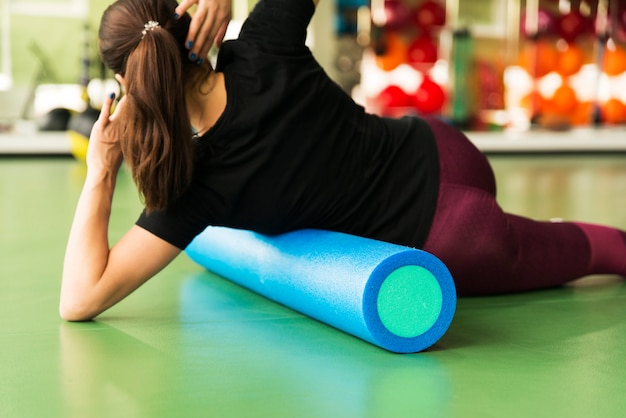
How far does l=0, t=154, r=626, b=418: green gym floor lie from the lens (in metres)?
1.44

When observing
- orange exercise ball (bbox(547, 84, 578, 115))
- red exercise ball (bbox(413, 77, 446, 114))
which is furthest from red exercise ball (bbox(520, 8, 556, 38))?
red exercise ball (bbox(413, 77, 446, 114))

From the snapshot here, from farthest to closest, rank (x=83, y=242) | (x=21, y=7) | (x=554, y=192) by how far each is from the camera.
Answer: (x=21, y=7)
(x=554, y=192)
(x=83, y=242)

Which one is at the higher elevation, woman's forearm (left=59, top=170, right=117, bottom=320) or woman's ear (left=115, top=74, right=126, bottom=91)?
woman's ear (left=115, top=74, right=126, bottom=91)

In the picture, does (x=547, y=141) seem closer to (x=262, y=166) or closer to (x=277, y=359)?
(x=262, y=166)

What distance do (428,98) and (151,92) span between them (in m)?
7.41

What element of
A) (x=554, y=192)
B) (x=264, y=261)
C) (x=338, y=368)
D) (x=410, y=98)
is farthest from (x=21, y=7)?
(x=338, y=368)

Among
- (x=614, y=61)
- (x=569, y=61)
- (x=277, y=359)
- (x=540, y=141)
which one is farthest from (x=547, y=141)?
(x=277, y=359)

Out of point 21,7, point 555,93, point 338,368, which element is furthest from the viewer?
point 555,93

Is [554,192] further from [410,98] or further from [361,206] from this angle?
[410,98]

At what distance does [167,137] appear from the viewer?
1.71 meters

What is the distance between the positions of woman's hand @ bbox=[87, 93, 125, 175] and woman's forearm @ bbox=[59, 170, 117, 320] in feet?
0.04

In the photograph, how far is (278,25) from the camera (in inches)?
76.8

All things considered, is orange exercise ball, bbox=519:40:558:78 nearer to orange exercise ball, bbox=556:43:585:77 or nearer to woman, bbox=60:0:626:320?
orange exercise ball, bbox=556:43:585:77

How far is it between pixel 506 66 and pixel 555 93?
24.9 inches
